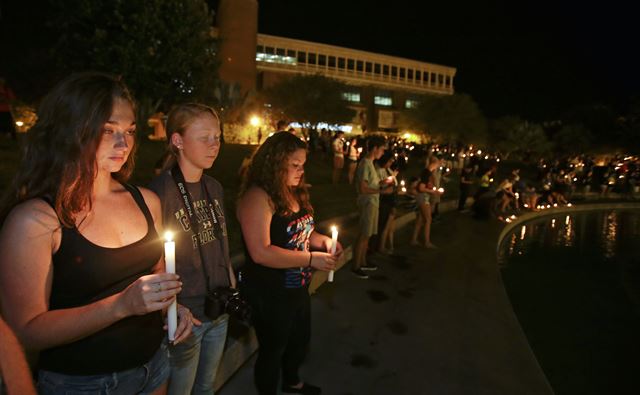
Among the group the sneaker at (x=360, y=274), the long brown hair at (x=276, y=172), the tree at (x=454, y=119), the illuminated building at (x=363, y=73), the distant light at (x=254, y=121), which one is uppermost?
the illuminated building at (x=363, y=73)

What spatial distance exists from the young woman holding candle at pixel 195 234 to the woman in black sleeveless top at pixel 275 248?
1.03 feet

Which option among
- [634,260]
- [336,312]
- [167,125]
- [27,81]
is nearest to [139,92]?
[336,312]

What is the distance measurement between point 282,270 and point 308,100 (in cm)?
4731

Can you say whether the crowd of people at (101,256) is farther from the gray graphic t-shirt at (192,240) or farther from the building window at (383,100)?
the building window at (383,100)

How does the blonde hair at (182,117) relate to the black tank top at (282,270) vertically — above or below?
above

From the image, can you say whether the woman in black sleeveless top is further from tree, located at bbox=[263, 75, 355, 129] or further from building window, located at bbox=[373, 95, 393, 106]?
building window, located at bbox=[373, 95, 393, 106]

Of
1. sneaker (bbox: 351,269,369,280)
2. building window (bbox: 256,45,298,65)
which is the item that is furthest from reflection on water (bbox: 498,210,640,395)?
building window (bbox: 256,45,298,65)

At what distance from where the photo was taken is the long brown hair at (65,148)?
157cm

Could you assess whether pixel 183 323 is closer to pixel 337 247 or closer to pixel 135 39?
pixel 337 247

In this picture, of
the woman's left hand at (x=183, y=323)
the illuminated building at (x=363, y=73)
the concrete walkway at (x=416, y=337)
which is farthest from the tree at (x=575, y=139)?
the woman's left hand at (x=183, y=323)

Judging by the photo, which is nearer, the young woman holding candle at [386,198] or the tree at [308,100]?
the young woman holding candle at [386,198]

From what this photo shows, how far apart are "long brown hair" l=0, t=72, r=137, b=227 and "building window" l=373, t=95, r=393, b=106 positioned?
263 ft

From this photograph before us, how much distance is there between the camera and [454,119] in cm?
5894

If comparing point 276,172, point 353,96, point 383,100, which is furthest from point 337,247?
point 383,100
